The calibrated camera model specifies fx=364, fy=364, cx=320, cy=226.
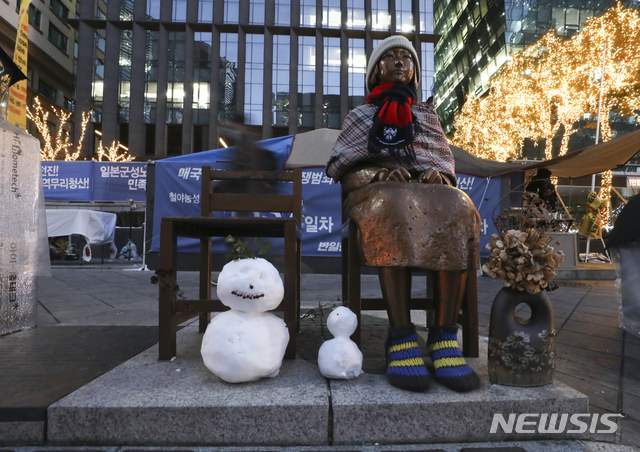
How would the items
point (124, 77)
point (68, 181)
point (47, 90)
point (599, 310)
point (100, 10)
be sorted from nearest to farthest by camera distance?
point (599, 310), point (68, 181), point (124, 77), point (100, 10), point (47, 90)

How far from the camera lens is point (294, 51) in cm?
2397

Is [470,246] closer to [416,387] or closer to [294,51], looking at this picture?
[416,387]

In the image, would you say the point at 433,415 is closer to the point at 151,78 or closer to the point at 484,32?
the point at 151,78

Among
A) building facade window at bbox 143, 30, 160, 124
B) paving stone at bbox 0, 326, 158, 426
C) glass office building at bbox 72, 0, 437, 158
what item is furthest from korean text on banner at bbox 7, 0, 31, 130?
building facade window at bbox 143, 30, 160, 124

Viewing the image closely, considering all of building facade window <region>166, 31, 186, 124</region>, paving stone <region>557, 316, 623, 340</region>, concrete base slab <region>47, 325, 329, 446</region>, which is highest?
building facade window <region>166, 31, 186, 124</region>

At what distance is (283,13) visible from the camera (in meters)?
24.2

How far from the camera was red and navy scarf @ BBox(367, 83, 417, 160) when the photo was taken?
168 centimetres

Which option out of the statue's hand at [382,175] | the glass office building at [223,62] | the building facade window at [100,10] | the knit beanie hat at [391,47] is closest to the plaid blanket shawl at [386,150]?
the statue's hand at [382,175]

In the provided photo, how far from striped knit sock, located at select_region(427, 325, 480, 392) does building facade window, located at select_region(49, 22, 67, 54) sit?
35806 millimetres

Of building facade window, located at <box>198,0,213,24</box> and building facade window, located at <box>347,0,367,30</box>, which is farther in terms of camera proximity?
building facade window, located at <box>347,0,367,30</box>

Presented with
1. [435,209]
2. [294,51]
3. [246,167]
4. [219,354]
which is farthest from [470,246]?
[294,51]

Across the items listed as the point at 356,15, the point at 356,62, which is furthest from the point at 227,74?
the point at 356,15

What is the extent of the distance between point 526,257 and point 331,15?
88.7 ft

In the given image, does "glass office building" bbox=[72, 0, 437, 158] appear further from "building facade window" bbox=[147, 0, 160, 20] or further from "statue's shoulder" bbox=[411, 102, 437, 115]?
"statue's shoulder" bbox=[411, 102, 437, 115]
